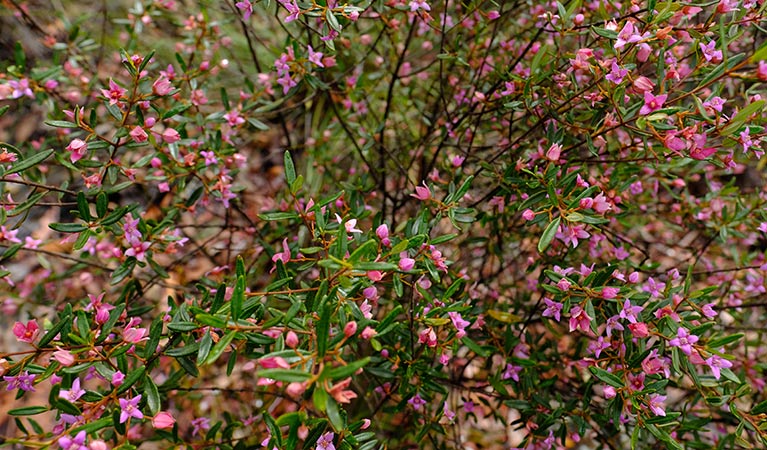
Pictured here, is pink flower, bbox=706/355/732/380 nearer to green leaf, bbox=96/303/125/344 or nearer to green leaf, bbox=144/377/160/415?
green leaf, bbox=144/377/160/415

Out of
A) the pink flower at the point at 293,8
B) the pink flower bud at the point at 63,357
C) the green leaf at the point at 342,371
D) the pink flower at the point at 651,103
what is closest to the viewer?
the green leaf at the point at 342,371

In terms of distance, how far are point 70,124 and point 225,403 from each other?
1.51 metres

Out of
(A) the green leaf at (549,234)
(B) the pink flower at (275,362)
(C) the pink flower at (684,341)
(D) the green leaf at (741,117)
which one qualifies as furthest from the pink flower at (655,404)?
(B) the pink flower at (275,362)

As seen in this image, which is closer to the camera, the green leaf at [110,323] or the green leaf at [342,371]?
the green leaf at [342,371]

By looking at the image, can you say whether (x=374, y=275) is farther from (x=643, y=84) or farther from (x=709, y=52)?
(x=709, y=52)

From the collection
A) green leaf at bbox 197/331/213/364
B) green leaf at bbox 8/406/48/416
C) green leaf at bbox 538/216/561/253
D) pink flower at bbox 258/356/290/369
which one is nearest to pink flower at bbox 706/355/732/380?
green leaf at bbox 538/216/561/253

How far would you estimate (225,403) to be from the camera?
2303 millimetres

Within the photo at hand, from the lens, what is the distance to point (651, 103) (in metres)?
1.08

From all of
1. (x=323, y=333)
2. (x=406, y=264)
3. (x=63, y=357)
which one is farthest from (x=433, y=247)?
(x=63, y=357)

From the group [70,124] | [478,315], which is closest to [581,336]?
[478,315]

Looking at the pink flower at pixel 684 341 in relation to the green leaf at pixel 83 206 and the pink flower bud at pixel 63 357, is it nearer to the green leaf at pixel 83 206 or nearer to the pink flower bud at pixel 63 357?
the pink flower bud at pixel 63 357

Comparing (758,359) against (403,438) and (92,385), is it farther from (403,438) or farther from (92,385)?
(92,385)

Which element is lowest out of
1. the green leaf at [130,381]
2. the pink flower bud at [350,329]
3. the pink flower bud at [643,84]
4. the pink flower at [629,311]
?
the green leaf at [130,381]

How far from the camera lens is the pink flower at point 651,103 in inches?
42.1
